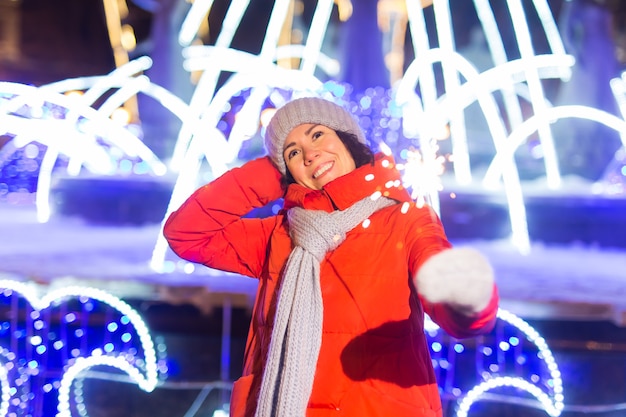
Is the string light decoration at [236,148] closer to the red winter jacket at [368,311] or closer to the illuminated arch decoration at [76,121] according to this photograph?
the illuminated arch decoration at [76,121]

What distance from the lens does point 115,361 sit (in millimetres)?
2654

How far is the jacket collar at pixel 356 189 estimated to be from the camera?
1582 millimetres

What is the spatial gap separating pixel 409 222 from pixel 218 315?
96.8 inches

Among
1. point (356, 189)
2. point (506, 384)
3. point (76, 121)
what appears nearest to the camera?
point (356, 189)

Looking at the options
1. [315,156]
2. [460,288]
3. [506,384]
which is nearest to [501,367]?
[506,384]

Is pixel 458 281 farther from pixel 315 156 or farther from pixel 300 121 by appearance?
pixel 300 121

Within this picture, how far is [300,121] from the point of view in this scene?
1811 millimetres

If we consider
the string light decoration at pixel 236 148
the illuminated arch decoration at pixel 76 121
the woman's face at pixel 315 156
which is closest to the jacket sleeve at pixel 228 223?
the woman's face at pixel 315 156

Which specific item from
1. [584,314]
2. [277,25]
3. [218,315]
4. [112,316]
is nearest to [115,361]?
[112,316]

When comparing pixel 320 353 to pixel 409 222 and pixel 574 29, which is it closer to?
pixel 409 222

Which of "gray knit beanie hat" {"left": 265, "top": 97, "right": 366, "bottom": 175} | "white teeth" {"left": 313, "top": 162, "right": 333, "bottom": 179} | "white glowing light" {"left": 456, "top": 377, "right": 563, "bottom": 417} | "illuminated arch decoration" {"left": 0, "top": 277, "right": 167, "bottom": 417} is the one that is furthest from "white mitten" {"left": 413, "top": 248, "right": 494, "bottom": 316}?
"illuminated arch decoration" {"left": 0, "top": 277, "right": 167, "bottom": 417}

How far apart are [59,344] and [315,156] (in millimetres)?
1884

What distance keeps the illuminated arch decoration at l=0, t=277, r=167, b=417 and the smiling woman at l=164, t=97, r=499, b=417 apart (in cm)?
121

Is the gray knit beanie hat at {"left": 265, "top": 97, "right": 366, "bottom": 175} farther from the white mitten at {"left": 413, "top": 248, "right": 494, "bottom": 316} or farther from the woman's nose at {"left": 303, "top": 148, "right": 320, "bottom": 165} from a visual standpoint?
the white mitten at {"left": 413, "top": 248, "right": 494, "bottom": 316}
